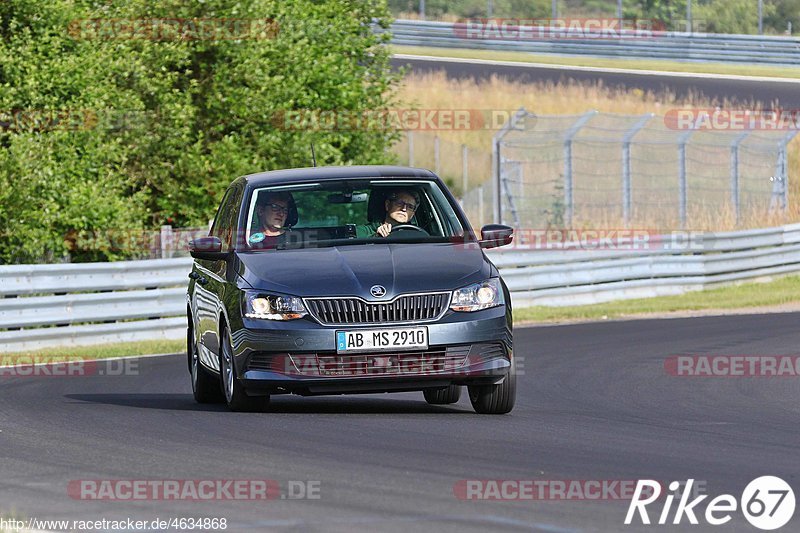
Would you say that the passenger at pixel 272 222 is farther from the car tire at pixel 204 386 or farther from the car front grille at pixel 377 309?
the car tire at pixel 204 386

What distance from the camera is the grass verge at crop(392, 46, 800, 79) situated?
48500 mm

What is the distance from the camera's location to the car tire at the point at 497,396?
10.4 meters

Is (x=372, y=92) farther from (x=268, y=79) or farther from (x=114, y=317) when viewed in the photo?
(x=114, y=317)

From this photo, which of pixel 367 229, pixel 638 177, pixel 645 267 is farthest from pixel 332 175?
pixel 638 177

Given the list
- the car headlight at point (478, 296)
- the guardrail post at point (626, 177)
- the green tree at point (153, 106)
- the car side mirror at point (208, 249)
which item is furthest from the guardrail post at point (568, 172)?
the car headlight at point (478, 296)

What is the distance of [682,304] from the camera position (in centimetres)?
2491

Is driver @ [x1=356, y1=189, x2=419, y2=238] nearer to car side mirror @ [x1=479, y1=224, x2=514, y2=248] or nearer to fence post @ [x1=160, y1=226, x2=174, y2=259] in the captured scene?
car side mirror @ [x1=479, y1=224, x2=514, y2=248]

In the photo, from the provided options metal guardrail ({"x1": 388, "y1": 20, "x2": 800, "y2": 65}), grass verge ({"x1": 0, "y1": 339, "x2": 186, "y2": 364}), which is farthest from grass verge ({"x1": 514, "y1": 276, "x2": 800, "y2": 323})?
metal guardrail ({"x1": 388, "y1": 20, "x2": 800, "y2": 65})

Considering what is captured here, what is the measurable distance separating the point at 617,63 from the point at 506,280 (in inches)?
1180

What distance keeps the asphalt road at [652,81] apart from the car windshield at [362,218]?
32.6m

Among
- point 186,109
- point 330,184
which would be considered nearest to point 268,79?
point 186,109

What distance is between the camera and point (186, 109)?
2642cm

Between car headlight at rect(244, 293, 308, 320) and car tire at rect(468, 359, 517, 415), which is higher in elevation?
car headlight at rect(244, 293, 308, 320)

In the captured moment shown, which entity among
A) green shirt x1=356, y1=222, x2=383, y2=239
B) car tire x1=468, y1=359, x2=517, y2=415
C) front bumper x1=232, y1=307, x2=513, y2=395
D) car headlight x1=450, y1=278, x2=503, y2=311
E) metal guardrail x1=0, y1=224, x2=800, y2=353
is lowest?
metal guardrail x1=0, y1=224, x2=800, y2=353
